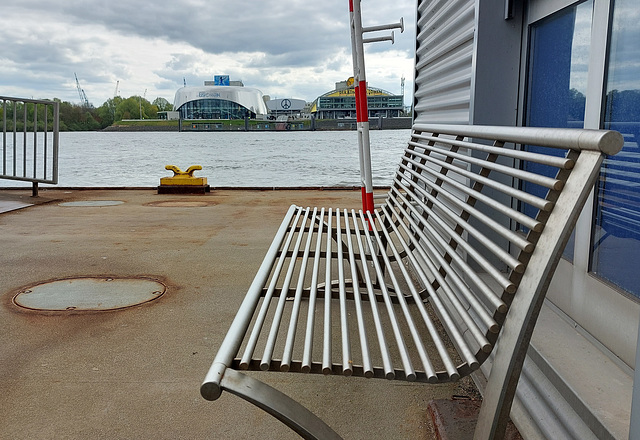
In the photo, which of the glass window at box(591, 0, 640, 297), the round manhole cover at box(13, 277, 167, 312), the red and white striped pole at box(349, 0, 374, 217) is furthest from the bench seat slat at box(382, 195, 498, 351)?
the round manhole cover at box(13, 277, 167, 312)

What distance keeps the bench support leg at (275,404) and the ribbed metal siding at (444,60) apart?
2628 mm

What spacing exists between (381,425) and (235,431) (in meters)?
0.60

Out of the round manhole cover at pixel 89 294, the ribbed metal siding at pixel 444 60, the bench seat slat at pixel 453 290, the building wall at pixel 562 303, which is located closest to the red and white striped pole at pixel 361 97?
the ribbed metal siding at pixel 444 60

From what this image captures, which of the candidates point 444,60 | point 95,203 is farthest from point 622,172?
point 95,203

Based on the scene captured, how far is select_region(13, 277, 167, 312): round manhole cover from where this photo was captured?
12.8 feet

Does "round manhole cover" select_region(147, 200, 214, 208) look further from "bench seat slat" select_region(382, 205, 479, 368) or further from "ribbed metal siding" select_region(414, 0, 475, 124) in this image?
"bench seat slat" select_region(382, 205, 479, 368)

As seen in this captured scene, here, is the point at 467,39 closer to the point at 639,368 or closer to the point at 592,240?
the point at 592,240

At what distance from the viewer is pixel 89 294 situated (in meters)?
4.16

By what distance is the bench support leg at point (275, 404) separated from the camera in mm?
1512

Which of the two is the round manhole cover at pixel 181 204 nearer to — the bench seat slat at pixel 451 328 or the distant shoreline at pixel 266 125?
the bench seat slat at pixel 451 328

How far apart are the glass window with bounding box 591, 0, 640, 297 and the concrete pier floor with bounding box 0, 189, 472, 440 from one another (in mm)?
897

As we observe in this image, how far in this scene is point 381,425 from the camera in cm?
245

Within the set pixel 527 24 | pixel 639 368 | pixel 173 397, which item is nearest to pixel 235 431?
pixel 173 397

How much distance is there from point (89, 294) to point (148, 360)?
1355 millimetres
